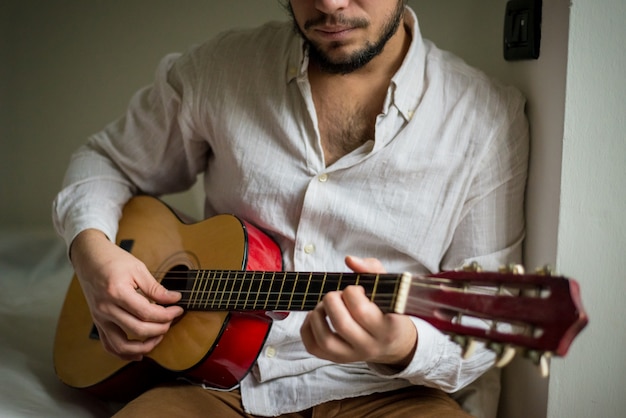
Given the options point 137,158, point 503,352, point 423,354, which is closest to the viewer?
point 503,352

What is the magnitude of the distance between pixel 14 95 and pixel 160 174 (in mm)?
899

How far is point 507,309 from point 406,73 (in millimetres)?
583

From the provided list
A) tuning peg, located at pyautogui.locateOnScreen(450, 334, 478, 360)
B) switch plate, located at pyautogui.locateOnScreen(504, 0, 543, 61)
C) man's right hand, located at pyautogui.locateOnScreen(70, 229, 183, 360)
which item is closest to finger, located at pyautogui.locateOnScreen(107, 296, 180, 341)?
man's right hand, located at pyautogui.locateOnScreen(70, 229, 183, 360)

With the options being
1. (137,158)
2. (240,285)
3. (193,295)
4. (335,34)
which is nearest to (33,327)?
(137,158)

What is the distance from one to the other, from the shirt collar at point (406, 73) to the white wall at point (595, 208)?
274mm

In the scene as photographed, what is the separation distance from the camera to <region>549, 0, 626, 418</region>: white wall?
3.54 ft

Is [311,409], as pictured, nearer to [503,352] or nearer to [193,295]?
[193,295]

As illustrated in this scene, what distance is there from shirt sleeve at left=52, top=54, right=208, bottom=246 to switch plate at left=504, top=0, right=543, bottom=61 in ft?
1.92

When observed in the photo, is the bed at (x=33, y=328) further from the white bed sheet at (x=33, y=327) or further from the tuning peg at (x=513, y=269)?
the tuning peg at (x=513, y=269)

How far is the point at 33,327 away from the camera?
1.66 metres

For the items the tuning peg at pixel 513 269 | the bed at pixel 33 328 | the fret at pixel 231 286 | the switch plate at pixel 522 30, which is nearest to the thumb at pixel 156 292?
Answer: the fret at pixel 231 286

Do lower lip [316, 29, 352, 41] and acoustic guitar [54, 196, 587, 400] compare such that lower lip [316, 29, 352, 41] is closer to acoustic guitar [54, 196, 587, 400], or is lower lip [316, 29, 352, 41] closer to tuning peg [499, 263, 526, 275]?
acoustic guitar [54, 196, 587, 400]

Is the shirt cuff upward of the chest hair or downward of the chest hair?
downward

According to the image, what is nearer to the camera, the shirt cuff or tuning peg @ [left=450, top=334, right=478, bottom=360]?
tuning peg @ [left=450, top=334, right=478, bottom=360]
